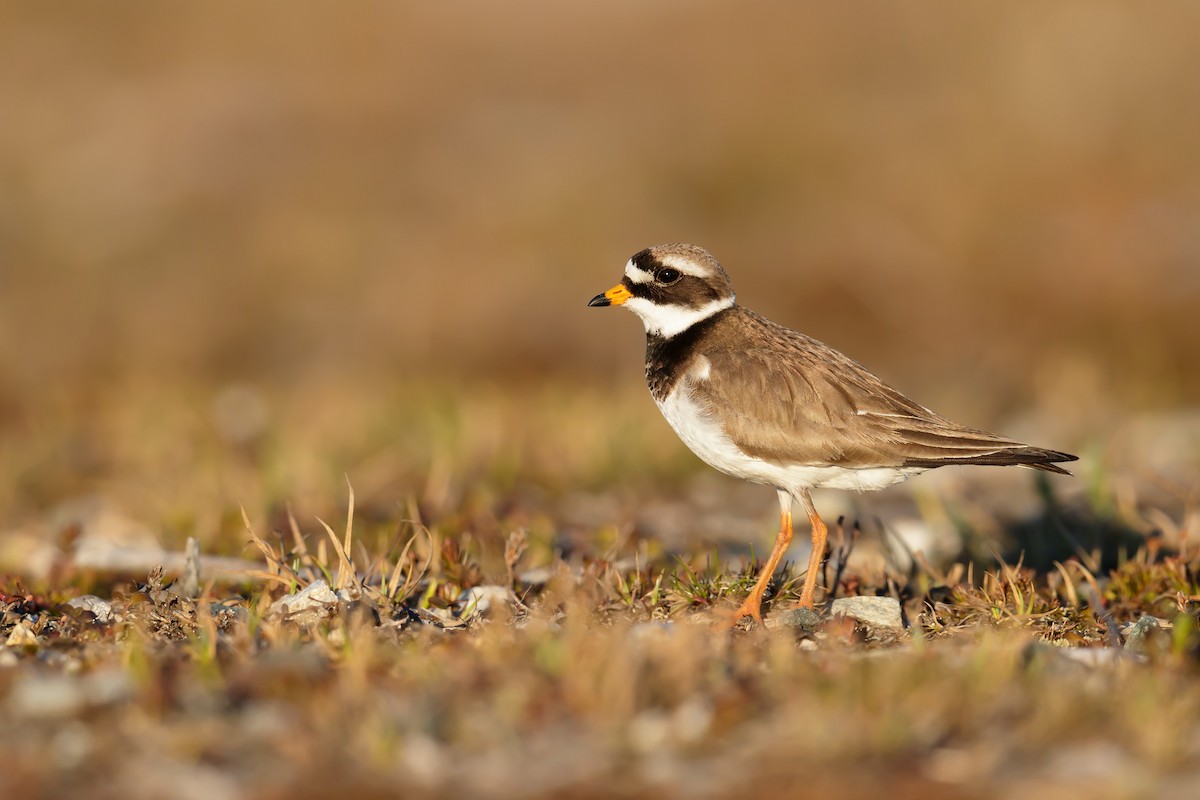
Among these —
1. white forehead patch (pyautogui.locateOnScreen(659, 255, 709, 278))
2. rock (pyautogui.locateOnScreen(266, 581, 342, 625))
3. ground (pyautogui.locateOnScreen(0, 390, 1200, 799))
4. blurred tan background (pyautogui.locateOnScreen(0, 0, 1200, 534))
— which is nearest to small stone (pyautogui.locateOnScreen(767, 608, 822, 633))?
ground (pyautogui.locateOnScreen(0, 390, 1200, 799))

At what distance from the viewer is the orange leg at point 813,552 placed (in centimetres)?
549

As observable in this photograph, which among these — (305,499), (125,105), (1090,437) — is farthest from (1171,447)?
(125,105)

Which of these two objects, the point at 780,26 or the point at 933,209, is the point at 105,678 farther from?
the point at 780,26

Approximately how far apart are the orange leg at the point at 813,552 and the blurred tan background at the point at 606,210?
340 centimetres

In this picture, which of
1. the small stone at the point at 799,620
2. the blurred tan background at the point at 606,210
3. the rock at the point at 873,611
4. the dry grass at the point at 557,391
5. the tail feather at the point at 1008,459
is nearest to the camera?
the dry grass at the point at 557,391

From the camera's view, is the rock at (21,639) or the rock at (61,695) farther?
the rock at (21,639)

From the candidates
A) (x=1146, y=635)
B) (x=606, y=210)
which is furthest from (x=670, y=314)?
(x=606, y=210)

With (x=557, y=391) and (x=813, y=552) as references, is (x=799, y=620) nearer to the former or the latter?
(x=813, y=552)

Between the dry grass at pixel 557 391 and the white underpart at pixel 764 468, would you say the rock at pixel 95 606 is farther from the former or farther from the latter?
the white underpart at pixel 764 468

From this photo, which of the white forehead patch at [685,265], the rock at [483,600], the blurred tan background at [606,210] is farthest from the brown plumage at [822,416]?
the blurred tan background at [606,210]

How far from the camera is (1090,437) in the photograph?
940 centimetres

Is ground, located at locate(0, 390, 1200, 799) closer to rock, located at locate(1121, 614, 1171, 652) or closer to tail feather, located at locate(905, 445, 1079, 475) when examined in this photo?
rock, located at locate(1121, 614, 1171, 652)

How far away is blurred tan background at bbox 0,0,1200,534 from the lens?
13.6 metres

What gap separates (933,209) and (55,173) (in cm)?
1314
